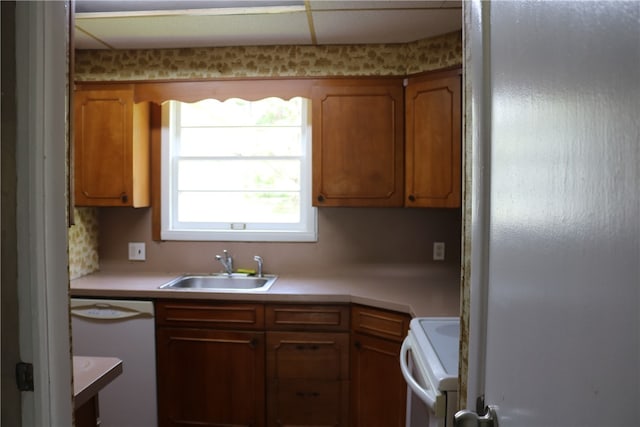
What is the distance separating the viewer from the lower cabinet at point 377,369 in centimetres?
212

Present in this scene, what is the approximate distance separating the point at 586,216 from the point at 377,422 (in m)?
2.06

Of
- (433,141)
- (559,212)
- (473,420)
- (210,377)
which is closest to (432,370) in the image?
(473,420)

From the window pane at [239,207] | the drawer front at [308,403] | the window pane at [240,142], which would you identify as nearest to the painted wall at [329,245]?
the window pane at [239,207]

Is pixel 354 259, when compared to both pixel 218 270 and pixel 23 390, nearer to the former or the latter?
pixel 218 270

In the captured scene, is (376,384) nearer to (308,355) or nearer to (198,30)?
(308,355)

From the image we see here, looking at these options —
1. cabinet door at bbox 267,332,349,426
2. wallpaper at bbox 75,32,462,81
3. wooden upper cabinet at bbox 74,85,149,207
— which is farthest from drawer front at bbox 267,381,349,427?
wallpaper at bbox 75,32,462,81

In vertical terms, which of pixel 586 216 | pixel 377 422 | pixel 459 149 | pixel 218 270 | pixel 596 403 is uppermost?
pixel 459 149

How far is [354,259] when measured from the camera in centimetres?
281

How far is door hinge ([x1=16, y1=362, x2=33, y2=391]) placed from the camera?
83cm

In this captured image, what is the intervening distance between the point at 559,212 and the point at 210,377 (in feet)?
7.29

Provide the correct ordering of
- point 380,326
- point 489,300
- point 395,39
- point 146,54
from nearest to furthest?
point 489,300 → point 380,326 → point 395,39 → point 146,54

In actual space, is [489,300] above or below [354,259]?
above

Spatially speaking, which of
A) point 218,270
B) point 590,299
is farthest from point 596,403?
point 218,270

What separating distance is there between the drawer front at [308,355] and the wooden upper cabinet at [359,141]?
2.48ft
